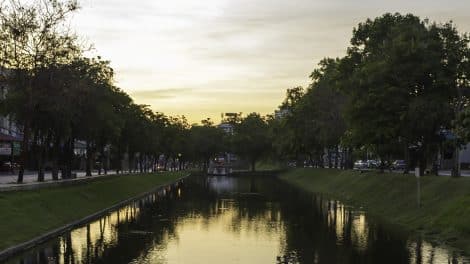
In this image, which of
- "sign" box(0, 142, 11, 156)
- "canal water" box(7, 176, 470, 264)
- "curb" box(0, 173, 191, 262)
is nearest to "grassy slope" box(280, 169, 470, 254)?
"canal water" box(7, 176, 470, 264)

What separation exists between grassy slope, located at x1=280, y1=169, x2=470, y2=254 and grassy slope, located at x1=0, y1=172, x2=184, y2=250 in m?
21.7

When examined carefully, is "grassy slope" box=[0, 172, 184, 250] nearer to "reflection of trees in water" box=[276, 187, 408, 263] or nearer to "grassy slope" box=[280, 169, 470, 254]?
"reflection of trees in water" box=[276, 187, 408, 263]

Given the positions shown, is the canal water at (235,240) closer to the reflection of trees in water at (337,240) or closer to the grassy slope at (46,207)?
the reflection of trees in water at (337,240)

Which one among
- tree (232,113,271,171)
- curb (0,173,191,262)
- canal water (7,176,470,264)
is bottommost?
canal water (7,176,470,264)

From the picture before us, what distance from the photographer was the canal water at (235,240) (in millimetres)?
28109

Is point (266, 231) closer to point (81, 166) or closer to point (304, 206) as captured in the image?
point (304, 206)

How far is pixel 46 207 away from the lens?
39.4 m

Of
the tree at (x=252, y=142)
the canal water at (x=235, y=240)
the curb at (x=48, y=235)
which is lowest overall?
the canal water at (x=235, y=240)

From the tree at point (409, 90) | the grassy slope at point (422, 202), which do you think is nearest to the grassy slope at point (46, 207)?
the grassy slope at point (422, 202)

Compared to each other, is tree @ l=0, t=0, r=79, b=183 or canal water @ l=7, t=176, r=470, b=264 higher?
tree @ l=0, t=0, r=79, b=183

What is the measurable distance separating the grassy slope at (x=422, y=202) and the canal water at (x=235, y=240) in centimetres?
180

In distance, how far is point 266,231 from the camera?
128 ft

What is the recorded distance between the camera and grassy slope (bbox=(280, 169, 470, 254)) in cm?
3459

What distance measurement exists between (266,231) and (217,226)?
175 inches
